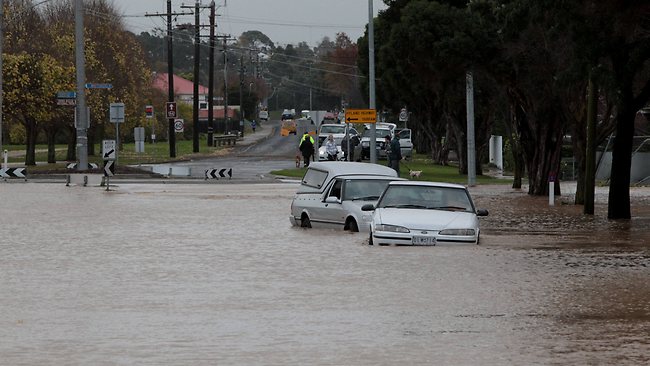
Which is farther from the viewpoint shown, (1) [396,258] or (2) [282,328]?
(1) [396,258]

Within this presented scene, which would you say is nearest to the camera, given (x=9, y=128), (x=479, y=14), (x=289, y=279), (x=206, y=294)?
(x=206, y=294)

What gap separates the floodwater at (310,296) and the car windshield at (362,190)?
3.57 feet

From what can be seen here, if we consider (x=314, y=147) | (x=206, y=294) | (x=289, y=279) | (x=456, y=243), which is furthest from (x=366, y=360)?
(x=314, y=147)

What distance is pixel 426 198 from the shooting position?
79.2 feet

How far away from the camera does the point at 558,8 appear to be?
3241cm

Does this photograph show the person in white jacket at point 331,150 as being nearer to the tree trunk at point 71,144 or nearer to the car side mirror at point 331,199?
the tree trunk at point 71,144

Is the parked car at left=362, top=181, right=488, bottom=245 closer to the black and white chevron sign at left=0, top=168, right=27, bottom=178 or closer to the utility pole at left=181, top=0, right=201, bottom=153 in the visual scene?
the black and white chevron sign at left=0, top=168, right=27, bottom=178

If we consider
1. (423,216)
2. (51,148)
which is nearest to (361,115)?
(423,216)

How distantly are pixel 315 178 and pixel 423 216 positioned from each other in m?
7.03

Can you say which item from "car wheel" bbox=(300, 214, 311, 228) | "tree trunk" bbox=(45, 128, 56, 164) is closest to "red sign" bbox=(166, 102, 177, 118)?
"tree trunk" bbox=(45, 128, 56, 164)

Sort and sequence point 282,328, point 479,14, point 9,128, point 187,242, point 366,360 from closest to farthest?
point 366,360
point 282,328
point 187,242
point 479,14
point 9,128

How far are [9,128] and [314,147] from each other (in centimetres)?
3925

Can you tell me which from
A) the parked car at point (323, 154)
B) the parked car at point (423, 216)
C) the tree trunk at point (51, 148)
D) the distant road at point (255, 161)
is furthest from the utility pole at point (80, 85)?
the parked car at point (423, 216)

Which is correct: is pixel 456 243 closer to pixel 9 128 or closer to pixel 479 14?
pixel 479 14
